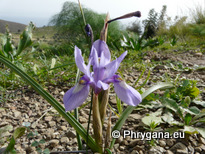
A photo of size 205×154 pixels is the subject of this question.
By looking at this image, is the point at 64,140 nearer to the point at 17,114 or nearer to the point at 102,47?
the point at 17,114

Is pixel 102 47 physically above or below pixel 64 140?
above

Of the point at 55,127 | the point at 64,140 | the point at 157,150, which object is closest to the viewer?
the point at 157,150

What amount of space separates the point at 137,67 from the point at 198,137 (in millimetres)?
1434

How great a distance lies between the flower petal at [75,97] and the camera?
64 cm

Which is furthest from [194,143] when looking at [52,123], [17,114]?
[17,114]

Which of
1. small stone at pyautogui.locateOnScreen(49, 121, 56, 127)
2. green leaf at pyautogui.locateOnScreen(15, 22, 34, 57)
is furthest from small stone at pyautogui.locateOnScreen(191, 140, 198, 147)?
green leaf at pyautogui.locateOnScreen(15, 22, 34, 57)

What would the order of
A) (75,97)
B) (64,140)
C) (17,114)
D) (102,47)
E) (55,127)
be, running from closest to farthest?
(75,97)
(102,47)
(64,140)
(55,127)
(17,114)

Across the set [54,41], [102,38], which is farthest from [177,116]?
[54,41]

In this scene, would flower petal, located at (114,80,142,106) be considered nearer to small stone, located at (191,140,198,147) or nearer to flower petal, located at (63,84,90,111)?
flower petal, located at (63,84,90,111)

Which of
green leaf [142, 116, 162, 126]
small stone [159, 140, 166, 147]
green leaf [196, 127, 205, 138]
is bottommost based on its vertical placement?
small stone [159, 140, 166, 147]

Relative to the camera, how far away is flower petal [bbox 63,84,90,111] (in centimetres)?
64

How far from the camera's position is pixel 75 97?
649mm

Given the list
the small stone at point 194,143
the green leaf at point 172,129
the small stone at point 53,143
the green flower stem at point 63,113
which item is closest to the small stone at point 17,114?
the small stone at point 53,143

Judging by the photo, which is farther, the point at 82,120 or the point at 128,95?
the point at 82,120
